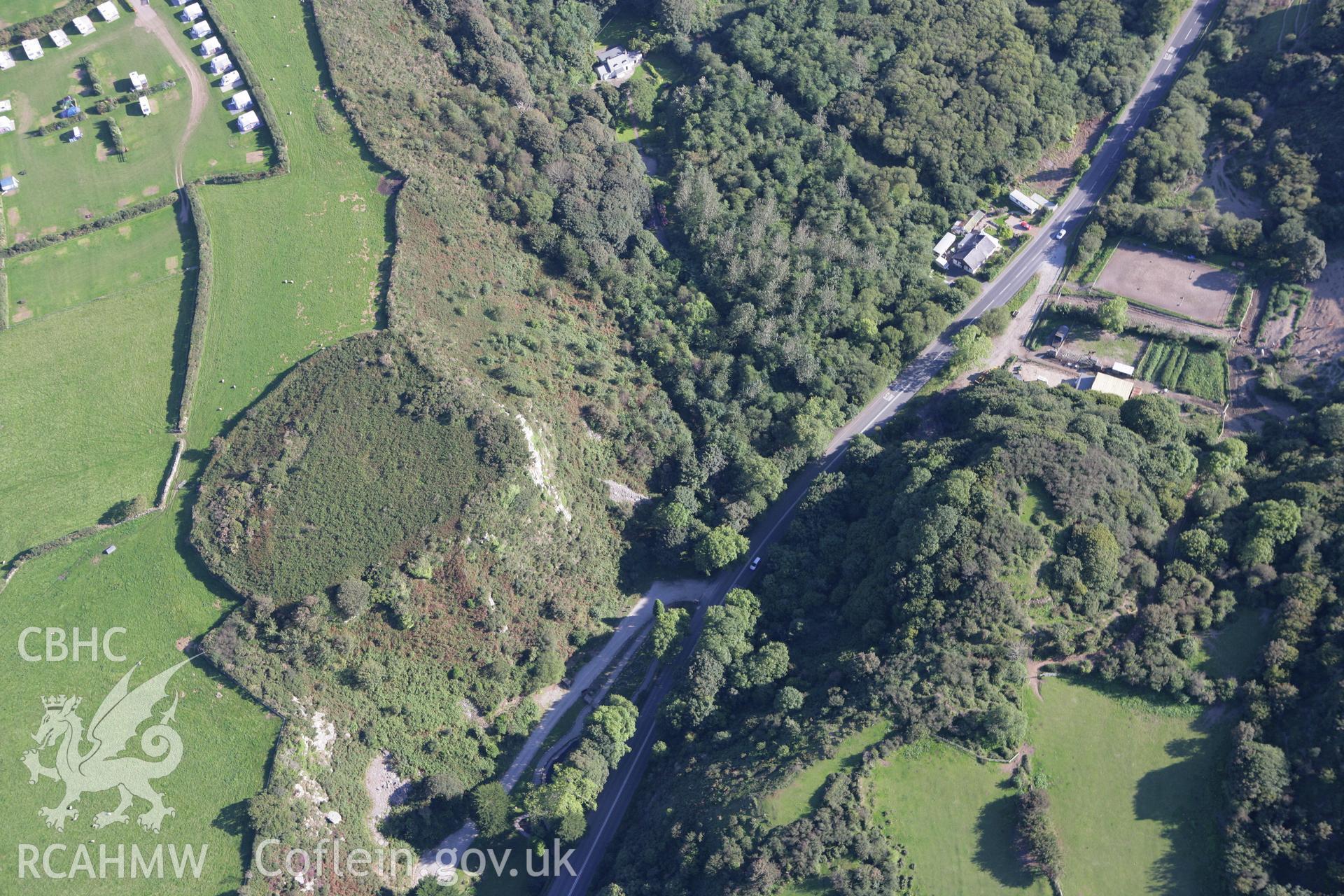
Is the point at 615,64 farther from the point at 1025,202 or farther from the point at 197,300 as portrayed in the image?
the point at 197,300

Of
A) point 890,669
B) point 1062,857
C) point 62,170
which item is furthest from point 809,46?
point 1062,857

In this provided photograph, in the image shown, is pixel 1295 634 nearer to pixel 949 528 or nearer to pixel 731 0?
pixel 949 528

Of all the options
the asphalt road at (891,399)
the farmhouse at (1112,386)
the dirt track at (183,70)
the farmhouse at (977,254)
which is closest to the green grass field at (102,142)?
the dirt track at (183,70)

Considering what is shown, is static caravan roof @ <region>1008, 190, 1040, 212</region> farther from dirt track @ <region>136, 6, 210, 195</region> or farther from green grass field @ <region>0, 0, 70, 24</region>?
green grass field @ <region>0, 0, 70, 24</region>

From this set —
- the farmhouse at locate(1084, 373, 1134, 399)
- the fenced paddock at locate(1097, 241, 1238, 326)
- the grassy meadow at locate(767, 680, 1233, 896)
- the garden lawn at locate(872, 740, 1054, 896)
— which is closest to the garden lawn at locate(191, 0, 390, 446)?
the grassy meadow at locate(767, 680, 1233, 896)

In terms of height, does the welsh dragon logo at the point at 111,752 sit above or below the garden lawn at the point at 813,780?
below

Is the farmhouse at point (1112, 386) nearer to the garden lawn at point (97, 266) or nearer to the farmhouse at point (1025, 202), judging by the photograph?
the farmhouse at point (1025, 202)
